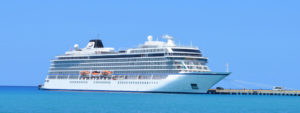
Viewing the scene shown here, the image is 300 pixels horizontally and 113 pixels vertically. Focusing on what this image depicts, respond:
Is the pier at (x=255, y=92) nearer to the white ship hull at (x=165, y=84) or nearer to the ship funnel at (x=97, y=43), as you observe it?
the white ship hull at (x=165, y=84)

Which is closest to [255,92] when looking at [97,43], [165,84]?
[165,84]

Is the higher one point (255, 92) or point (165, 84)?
point (165, 84)

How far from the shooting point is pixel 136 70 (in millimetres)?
81125

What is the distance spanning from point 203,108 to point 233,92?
1579 inches

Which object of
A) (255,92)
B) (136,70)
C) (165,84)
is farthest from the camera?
(255,92)

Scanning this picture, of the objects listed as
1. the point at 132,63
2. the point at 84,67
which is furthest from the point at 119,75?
the point at 84,67

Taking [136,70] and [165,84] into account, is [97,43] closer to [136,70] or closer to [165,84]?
[136,70]

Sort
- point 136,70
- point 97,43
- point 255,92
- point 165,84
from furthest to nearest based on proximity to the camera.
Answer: point 97,43, point 255,92, point 136,70, point 165,84

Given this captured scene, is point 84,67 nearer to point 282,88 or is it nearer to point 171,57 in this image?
point 171,57

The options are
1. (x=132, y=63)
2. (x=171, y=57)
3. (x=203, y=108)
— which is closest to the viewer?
(x=203, y=108)

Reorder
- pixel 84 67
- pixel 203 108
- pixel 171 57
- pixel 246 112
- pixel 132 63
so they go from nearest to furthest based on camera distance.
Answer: pixel 246 112, pixel 203 108, pixel 171 57, pixel 132 63, pixel 84 67

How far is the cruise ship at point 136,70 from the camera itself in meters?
75.5

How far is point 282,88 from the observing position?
95875 millimetres

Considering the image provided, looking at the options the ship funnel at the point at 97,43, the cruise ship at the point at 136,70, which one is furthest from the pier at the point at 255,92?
the ship funnel at the point at 97,43
